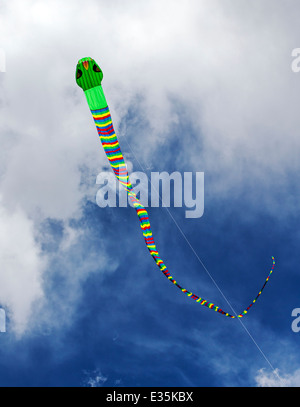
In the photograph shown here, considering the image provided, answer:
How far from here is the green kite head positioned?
31.0 m

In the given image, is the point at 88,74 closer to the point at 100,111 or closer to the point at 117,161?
the point at 100,111

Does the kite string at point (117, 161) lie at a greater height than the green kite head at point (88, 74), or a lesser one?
lesser

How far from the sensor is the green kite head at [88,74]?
102 ft

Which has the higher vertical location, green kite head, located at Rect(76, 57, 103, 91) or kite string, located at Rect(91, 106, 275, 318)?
green kite head, located at Rect(76, 57, 103, 91)

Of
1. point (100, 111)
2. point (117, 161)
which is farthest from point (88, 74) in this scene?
point (117, 161)

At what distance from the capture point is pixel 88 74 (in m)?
31.1

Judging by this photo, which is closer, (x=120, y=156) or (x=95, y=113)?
(x=95, y=113)
